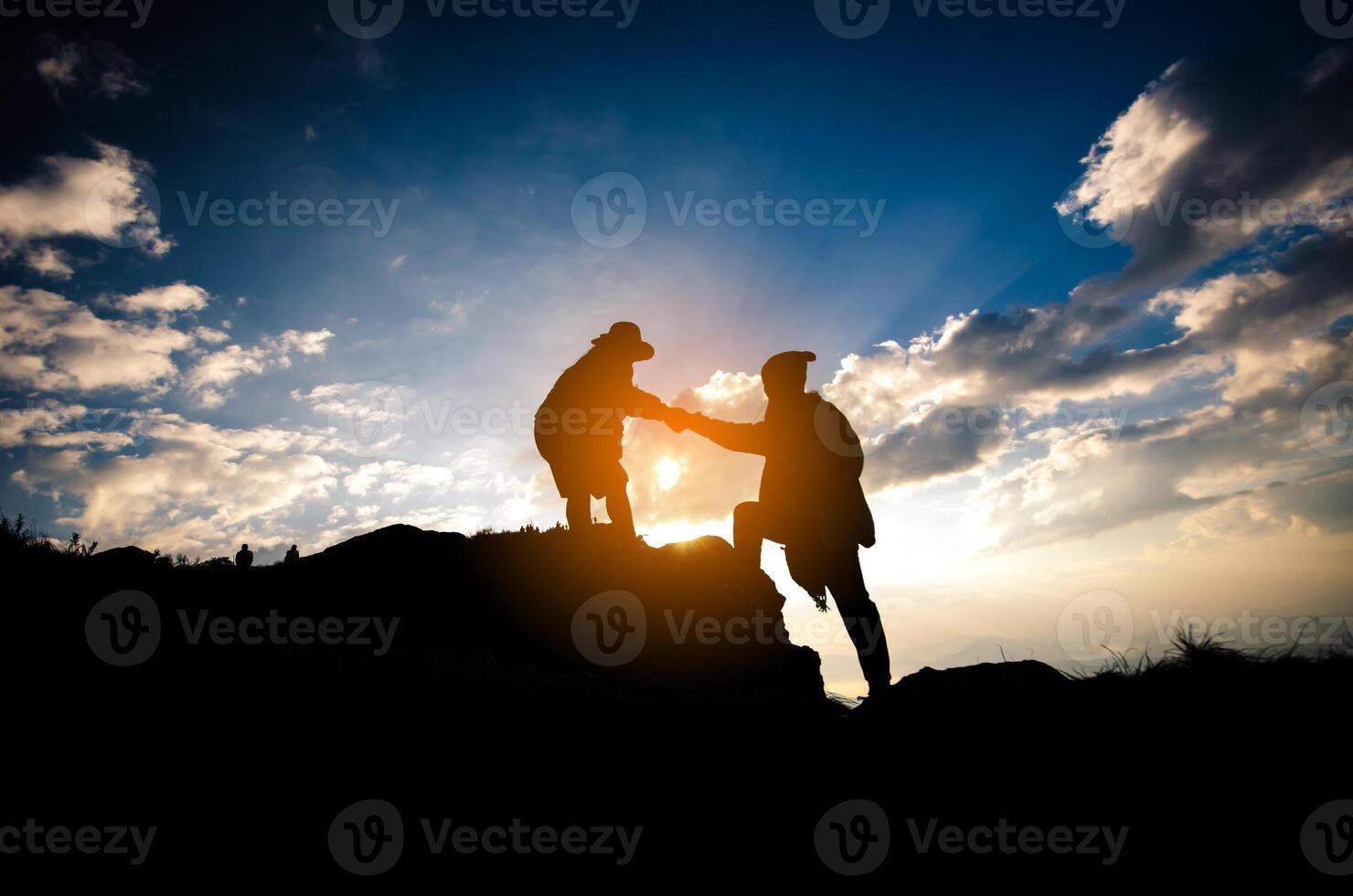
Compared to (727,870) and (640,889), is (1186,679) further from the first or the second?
(640,889)

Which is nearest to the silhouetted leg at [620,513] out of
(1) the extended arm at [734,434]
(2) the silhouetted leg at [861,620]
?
(1) the extended arm at [734,434]

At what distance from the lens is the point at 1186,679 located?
12.3 ft

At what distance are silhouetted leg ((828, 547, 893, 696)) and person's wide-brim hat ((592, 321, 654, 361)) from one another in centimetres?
511

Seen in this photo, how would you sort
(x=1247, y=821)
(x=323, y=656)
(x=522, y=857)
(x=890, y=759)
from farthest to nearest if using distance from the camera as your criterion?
(x=323, y=656) < (x=890, y=759) < (x=522, y=857) < (x=1247, y=821)

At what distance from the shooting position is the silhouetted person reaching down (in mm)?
9844

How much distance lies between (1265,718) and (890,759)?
80.4 inches

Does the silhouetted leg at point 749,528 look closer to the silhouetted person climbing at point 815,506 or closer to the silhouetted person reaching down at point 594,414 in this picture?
the silhouetted person climbing at point 815,506

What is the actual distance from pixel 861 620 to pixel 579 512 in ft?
17.5

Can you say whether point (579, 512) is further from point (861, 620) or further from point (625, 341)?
point (861, 620)

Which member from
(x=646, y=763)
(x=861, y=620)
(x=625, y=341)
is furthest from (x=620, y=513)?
(x=646, y=763)

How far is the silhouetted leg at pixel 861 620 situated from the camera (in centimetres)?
649

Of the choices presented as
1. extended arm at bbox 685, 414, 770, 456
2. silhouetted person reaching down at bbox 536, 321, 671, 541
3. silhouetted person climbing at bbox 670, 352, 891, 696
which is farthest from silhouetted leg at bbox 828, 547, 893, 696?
silhouetted person reaching down at bbox 536, 321, 671, 541

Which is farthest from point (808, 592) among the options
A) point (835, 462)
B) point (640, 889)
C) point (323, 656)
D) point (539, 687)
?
point (323, 656)

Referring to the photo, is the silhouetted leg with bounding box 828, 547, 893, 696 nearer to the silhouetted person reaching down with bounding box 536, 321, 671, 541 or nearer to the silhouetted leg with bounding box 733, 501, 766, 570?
the silhouetted leg with bounding box 733, 501, 766, 570
